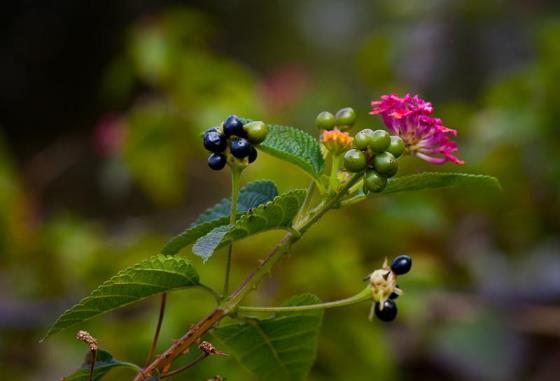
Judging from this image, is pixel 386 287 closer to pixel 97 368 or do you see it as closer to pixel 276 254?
pixel 276 254

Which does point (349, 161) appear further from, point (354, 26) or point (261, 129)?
point (354, 26)

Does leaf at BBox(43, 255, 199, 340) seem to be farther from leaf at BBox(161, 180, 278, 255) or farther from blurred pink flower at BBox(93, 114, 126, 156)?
blurred pink flower at BBox(93, 114, 126, 156)

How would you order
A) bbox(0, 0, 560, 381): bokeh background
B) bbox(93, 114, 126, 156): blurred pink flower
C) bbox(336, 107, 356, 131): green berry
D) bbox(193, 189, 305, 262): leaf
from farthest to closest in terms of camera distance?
bbox(93, 114, 126, 156): blurred pink flower, bbox(0, 0, 560, 381): bokeh background, bbox(336, 107, 356, 131): green berry, bbox(193, 189, 305, 262): leaf

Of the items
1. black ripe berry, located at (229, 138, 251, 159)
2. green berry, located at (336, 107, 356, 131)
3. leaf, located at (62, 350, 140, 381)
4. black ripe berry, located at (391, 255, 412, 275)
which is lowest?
leaf, located at (62, 350, 140, 381)

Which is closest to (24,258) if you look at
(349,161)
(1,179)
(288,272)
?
(1,179)

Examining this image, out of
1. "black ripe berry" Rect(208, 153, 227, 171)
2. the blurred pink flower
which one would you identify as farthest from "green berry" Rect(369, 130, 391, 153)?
the blurred pink flower

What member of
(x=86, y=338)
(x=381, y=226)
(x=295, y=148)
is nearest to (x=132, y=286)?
(x=86, y=338)
